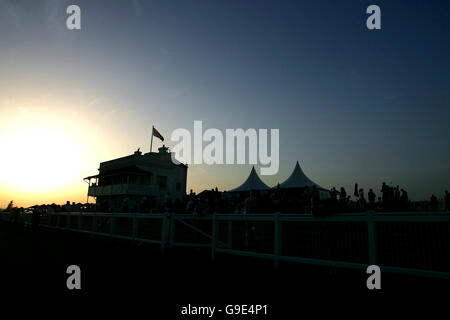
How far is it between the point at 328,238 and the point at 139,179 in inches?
1343

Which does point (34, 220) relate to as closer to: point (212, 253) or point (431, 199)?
point (212, 253)

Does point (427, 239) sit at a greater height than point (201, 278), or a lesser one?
greater

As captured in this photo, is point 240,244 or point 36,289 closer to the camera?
point 36,289

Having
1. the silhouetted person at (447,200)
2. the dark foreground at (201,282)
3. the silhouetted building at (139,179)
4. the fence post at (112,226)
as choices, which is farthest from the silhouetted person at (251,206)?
the silhouetted building at (139,179)

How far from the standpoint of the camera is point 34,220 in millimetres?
24797

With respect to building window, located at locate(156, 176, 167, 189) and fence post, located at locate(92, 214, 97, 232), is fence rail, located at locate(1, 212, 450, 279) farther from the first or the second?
building window, located at locate(156, 176, 167, 189)

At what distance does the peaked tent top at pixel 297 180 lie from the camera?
21984 millimetres

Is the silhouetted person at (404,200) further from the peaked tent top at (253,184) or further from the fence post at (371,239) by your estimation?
the peaked tent top at (253,184)

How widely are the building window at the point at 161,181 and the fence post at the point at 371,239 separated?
3587cm

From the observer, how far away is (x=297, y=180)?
73.9 feet
